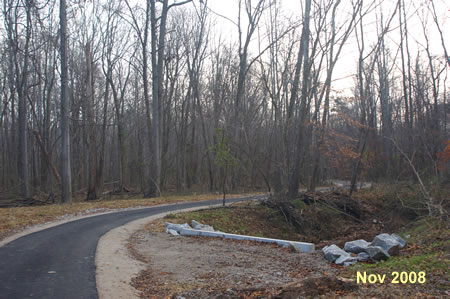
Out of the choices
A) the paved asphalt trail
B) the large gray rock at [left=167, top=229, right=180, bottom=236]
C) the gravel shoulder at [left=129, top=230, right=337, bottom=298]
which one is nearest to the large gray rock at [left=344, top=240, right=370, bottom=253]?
the gravel shoulder at [left=129, top=230, right=337, bottom=298]

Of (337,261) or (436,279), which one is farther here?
(337,261)

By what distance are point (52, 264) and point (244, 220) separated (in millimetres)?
9864

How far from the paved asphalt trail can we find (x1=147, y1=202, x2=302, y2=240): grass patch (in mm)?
3741

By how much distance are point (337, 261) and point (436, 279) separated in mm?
3114

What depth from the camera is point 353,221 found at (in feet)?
61.5

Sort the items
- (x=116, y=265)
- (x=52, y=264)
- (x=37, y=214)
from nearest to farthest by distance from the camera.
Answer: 1. (x=52, y=264)
2. (x=116, y=265)
3. (x=37, y=214)

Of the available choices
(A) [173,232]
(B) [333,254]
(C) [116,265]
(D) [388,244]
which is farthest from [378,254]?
(A) [173,232]

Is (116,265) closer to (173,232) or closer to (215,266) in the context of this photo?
(215,266)

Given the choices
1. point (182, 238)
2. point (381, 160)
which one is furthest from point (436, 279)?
Result: point (381, 160)

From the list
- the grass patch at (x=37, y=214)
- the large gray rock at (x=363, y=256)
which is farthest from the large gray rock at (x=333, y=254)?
the grass patch at (x=37, y=214)

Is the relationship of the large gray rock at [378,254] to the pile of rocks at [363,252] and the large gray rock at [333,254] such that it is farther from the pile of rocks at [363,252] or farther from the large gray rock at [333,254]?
the large gray rock at [333,254]

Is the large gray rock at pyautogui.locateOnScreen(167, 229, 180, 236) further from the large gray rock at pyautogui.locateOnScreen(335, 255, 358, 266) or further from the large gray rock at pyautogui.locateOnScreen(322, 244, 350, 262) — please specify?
the large gray rock at pyautogui.locateOnScreen(335, 255, 358, 266)

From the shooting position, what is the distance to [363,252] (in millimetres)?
8836

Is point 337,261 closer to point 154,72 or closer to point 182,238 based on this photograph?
point 182,238
